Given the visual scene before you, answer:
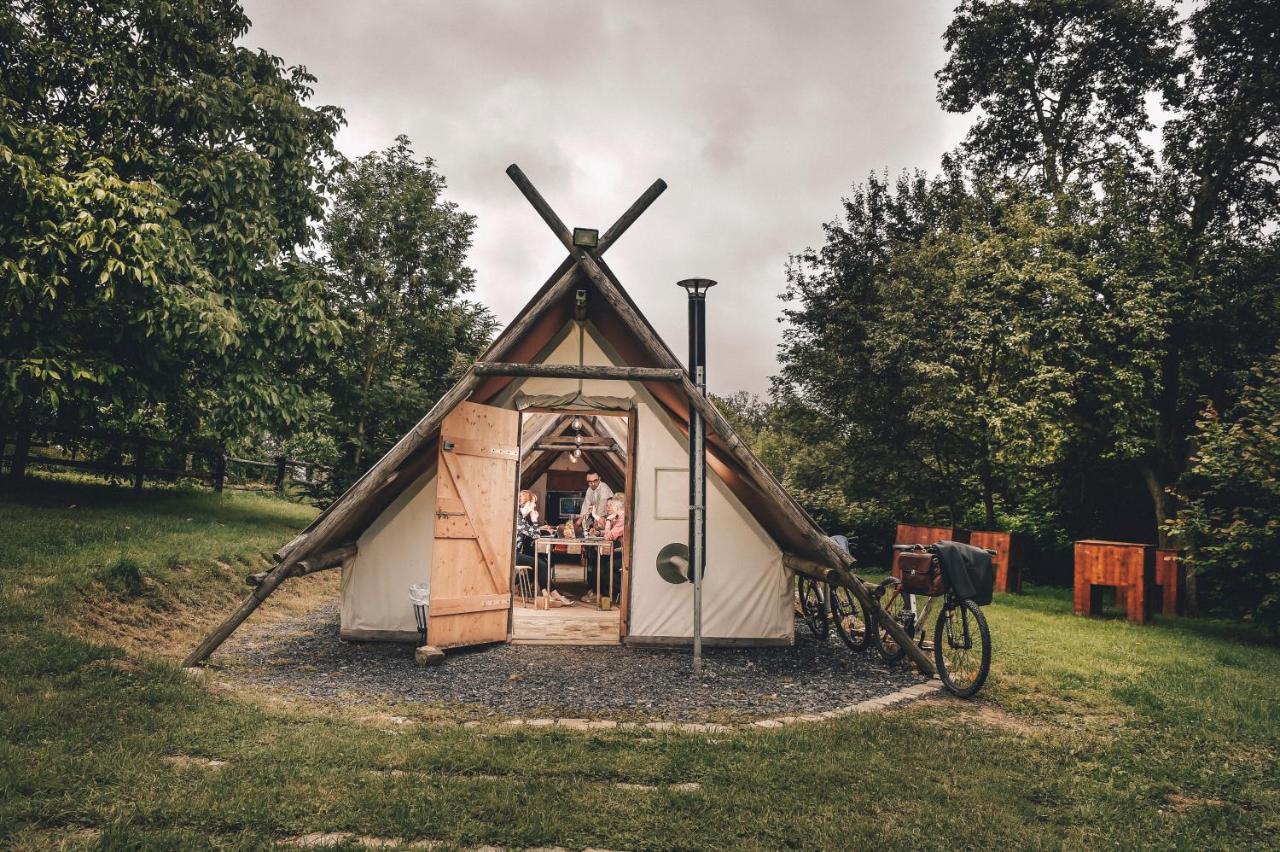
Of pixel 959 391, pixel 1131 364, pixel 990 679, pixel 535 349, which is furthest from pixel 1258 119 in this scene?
pixel 535 349

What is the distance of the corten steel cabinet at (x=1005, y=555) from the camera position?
38.7 ft

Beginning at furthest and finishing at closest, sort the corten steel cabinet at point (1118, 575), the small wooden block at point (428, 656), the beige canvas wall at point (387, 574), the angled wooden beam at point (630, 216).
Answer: the corten steel cabinet at point (1118, 575) < the beige canvas wall at point (387, 574) < the angled wooden beam at point (630, 216) < the small wooden block at point (428, 656)

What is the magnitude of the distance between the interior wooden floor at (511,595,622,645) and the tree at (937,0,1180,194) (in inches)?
480

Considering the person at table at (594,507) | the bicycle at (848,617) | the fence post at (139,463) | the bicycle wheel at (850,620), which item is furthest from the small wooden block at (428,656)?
the fence post at (139,463)

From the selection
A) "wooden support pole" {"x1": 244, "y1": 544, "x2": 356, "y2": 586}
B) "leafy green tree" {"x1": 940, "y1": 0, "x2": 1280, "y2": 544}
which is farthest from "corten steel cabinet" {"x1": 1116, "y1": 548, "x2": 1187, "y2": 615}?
"wooden support pole" {"x1": 244, "y1": 544, "x2": 356, "y2": 586}

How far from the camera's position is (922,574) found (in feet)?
19.5

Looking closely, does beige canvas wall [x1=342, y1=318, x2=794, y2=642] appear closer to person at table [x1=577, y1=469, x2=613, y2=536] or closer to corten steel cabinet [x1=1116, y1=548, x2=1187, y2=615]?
person at table [x1=577, y1=469, x2=613, y2=536]

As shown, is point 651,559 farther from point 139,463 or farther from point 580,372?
point 139,463

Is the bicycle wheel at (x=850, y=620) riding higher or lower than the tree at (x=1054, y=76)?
lower

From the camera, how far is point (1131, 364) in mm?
10820

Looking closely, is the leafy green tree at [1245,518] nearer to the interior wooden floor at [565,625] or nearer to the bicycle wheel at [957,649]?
the bicycle wheel at [957,649]

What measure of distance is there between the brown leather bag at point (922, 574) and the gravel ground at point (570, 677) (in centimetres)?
79

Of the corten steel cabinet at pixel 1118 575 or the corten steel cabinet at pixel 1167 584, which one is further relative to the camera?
the corten steel cabinet at pixel 1167 584

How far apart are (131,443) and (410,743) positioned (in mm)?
10772
